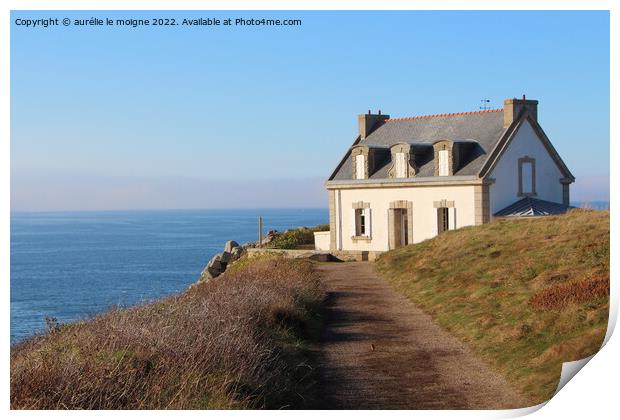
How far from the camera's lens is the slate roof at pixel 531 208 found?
97.8 ft

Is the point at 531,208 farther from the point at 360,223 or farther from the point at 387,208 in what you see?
the point at 360,223

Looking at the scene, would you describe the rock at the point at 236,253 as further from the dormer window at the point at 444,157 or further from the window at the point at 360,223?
the dormer window at the point at 444,157

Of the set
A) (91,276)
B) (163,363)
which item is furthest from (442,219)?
(91,276)

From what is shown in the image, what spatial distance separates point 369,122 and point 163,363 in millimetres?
26973

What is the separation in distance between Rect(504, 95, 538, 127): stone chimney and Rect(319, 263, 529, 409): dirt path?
14538 mm

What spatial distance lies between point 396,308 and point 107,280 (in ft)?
115

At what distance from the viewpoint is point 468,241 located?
24.3 metres

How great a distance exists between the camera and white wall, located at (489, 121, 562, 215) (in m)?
30.0

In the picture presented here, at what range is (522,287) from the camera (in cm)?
1600

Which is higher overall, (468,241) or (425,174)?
(425,174)

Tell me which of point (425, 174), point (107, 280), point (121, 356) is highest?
point (425, 174)

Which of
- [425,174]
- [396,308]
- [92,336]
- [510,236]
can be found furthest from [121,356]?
[425,174]

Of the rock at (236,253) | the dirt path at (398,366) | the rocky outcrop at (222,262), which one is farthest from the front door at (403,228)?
the dirt path at (398,366)
